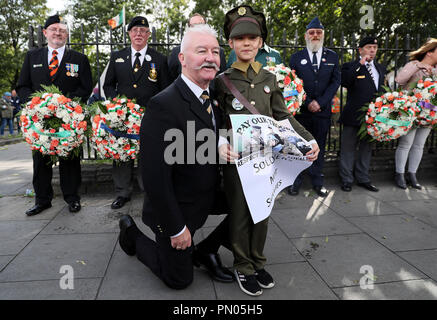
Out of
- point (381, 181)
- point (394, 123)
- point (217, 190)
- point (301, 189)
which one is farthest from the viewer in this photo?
point (381, 181)

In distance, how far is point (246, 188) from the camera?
2.39 m

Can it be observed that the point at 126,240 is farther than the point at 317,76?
No

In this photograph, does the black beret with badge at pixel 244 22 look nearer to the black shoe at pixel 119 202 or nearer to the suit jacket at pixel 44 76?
the suit jacket at pixel 44 76

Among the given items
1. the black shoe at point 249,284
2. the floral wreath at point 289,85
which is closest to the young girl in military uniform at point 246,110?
the black shoe at point 249,284

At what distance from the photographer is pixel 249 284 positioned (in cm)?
251

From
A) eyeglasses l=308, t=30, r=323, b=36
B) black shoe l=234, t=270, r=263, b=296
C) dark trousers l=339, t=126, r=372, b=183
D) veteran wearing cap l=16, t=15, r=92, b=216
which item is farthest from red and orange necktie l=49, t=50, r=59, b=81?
dark trousers l=339, t=126, r=372, b=183

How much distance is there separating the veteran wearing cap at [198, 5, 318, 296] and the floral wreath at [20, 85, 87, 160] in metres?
2.31

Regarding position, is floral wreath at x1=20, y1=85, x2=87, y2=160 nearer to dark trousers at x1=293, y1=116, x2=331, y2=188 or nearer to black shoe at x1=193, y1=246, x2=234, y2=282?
black shoe at x1=193, y1=246, x2=234, y2=282

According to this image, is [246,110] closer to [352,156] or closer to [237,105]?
[237,105]

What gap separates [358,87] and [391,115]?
0.73 metres

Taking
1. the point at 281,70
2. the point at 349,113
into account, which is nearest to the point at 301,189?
the point at 349,113

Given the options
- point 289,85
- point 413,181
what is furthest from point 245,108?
point 413,181
